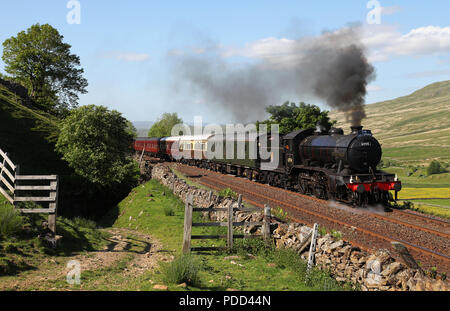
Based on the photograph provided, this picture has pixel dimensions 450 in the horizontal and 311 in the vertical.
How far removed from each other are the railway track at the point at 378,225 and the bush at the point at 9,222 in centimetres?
1061

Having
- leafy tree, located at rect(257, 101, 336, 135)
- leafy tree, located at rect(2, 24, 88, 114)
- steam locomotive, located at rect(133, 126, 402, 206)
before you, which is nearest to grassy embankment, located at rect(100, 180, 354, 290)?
steam locomotive, located at rect(133, 126, 402, 206)

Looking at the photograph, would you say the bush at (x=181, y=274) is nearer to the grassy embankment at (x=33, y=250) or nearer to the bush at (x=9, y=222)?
the grassy embankment at (x=33, y=250)

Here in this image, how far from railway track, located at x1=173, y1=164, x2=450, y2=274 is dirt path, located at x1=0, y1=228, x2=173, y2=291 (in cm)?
673

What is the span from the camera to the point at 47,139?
3281cm

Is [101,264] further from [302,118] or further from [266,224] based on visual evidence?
[302,118]

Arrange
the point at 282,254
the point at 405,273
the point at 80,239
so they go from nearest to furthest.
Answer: the point at 405,273 → the point at 282,254 → the point at 80,239

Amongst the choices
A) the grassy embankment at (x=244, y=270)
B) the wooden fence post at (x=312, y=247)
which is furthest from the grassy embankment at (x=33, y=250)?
the wooden fence post at (x=312, y=247)

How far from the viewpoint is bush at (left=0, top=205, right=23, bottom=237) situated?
9.70 m

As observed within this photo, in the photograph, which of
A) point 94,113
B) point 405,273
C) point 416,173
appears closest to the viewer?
point 405,273

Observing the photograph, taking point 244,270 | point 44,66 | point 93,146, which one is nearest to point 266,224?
point 244,270

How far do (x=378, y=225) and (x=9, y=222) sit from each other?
1374cm

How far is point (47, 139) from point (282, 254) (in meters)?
30.5
